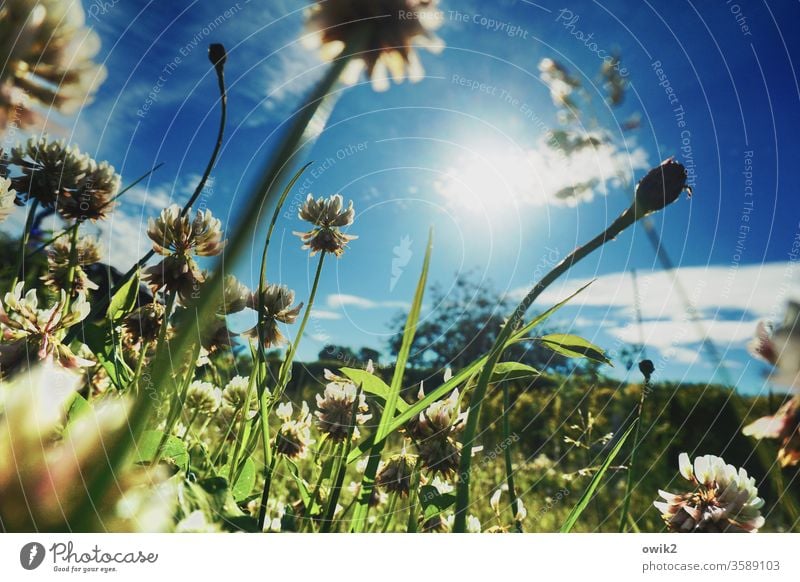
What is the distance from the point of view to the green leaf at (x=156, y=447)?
0.43 meters

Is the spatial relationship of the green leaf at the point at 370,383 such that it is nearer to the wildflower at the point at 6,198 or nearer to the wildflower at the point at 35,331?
the wildflower at the point at 35,331

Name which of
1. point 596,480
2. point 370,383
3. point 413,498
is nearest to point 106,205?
point 370,383

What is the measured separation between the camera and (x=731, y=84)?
2.17ft

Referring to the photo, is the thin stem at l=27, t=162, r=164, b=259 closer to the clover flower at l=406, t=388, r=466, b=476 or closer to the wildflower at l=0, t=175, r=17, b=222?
the wildflower at l=0, t=175, r=17, b=222

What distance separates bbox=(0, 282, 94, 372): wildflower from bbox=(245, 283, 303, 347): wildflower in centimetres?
15

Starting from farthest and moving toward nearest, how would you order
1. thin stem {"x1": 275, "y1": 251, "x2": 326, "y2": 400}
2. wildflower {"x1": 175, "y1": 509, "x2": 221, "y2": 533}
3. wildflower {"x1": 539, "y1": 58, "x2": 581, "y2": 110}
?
1. wildflower {"x1": 539, "y1": 58, "x2": 581, "y2": 110}
2. thin stem {"x1": 275, "y1": 251, "x2": 326, "y2": 400}
3. wildflower {"x1": 175, "y1": 509, "x2": 221, "y2": 533}

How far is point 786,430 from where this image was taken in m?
0.62

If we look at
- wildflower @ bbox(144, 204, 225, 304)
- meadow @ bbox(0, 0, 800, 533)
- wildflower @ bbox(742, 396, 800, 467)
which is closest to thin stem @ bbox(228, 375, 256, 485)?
meadow @ bbox(0, 0, 800, 533)

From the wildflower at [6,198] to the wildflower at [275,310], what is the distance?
253 mm

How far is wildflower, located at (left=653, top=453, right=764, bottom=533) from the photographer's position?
19.8 inches

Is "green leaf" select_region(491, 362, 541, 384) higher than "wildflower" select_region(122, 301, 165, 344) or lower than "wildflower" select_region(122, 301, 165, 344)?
lower

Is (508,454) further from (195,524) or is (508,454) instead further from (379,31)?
(379,31)

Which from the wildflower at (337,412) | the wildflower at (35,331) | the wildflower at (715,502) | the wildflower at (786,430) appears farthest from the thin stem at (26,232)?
the wildflower at (786,430)

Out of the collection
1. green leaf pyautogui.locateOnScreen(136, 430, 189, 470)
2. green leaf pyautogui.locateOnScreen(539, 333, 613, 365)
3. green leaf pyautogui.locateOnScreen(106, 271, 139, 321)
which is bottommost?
green leaf pyautogui.locateOnScreen(136, 430, 189, 470)
